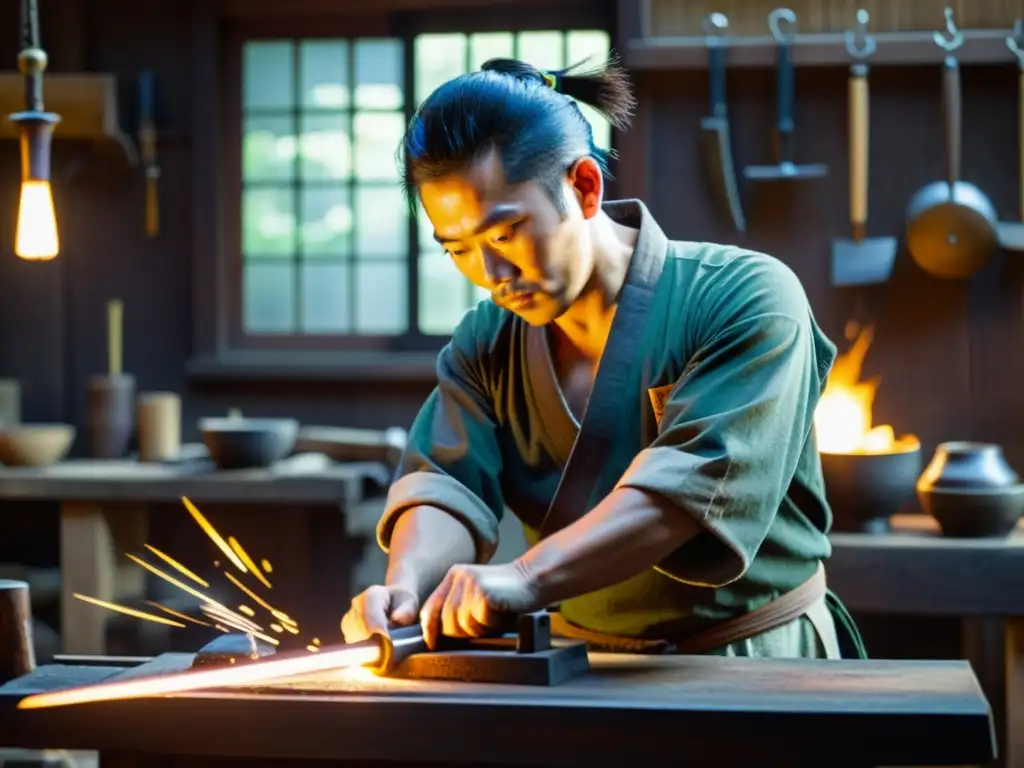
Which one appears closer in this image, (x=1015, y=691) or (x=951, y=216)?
(x=1015, y=691)

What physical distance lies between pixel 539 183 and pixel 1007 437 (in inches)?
131

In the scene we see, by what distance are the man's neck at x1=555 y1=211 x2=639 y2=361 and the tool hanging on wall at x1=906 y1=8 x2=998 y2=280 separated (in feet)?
8.64

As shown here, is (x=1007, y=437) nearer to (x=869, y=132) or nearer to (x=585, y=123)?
(x=869, y=132)

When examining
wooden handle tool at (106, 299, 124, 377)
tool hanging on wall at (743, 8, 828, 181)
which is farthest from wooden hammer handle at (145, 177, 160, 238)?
tool hanging on wall at (743, 8, 828, 181)

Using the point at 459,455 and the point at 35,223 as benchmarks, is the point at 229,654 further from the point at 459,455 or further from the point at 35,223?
the point at 35,223

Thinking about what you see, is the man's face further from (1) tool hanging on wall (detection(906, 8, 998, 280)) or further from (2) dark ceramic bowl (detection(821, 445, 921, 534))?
(1) tool hanging on wall (detection(906, 8, 998, 280))

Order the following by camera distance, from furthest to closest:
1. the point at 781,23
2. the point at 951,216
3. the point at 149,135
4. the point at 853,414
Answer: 1. the point at 149,135
2. the point at 781,23
3. the point at 951,216
4. the point at 853,414

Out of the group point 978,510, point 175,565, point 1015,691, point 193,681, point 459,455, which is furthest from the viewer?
point 978,510

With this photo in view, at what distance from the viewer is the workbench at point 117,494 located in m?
4.72

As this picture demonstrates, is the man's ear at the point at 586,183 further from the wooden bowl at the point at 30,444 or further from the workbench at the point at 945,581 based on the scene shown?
the wooden bowl at the point at 30,444

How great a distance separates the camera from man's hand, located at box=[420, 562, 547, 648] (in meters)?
2.12

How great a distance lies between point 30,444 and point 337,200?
150cm

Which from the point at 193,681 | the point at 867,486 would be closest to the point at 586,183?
the point at 193,681

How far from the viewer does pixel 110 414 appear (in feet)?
17.5
